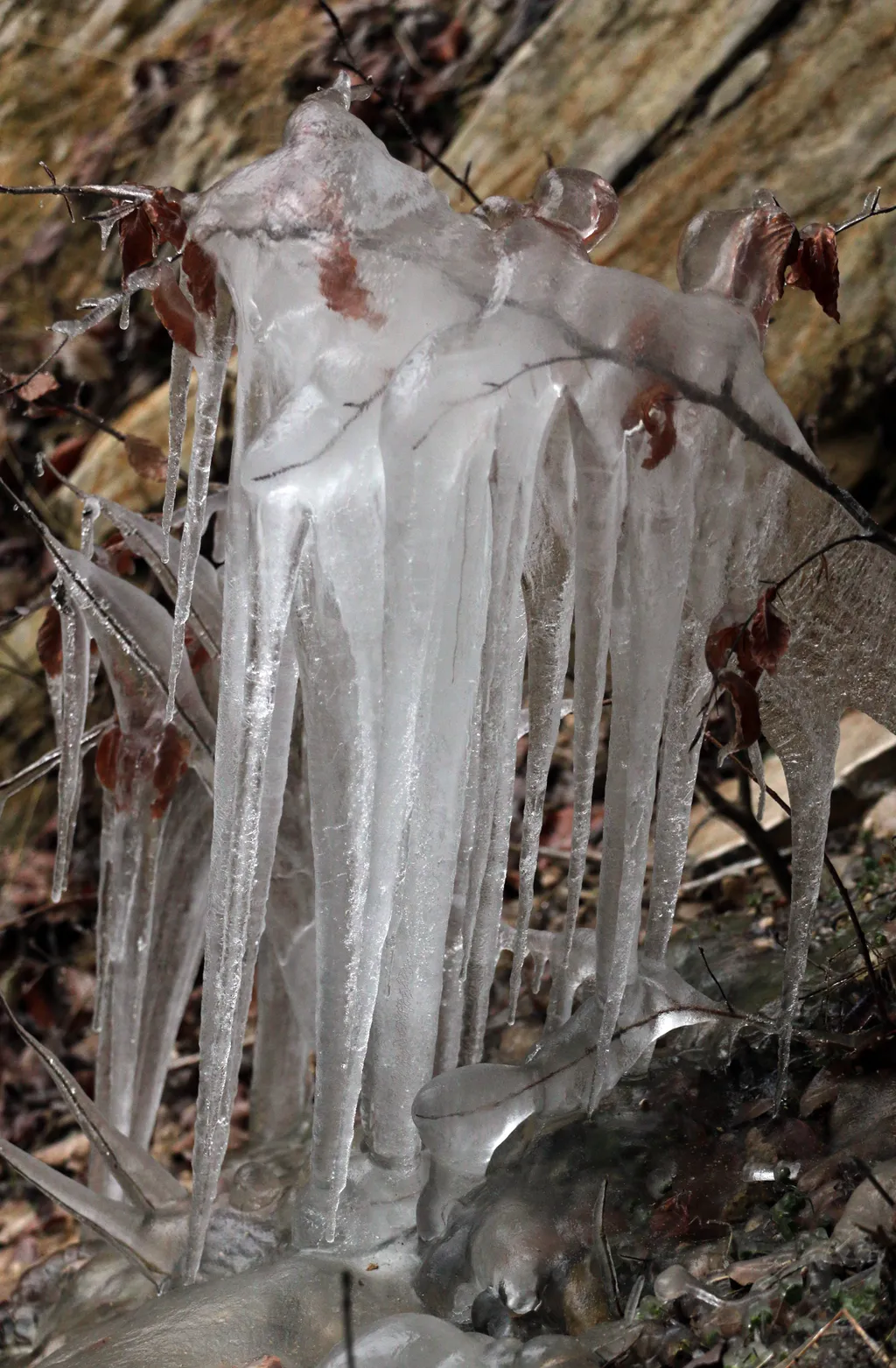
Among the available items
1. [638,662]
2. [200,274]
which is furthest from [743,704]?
[200,274]

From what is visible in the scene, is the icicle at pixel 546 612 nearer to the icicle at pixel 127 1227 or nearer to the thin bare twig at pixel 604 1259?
the thin bare twig at pixel 604 1259

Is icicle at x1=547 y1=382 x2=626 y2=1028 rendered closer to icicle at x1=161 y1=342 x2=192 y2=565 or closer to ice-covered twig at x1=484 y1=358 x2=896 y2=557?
ice-covered twig at x1=484 y1=358 x2=896 y2=557

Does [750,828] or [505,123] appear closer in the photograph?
[750,828]

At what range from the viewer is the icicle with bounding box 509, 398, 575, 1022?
174 centimetres

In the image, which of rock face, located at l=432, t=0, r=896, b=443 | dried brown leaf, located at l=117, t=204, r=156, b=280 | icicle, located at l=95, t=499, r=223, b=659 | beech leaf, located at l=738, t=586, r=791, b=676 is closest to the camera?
beech leaf, located at l=738, t=586, r=791, b=676

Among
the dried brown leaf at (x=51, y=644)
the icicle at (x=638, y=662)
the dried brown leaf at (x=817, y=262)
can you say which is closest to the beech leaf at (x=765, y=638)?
the icicle at (x=638, y=662)

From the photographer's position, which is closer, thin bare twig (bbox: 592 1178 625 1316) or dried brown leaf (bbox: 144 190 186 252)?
thin bare twig (bbox: 592 1178 625 1316)

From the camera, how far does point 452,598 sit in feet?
5.41

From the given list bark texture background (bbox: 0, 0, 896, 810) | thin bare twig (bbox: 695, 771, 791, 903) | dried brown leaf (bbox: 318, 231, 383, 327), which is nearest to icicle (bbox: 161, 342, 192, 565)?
dried brown leaf (bbox: 318, 231, 383, 327)

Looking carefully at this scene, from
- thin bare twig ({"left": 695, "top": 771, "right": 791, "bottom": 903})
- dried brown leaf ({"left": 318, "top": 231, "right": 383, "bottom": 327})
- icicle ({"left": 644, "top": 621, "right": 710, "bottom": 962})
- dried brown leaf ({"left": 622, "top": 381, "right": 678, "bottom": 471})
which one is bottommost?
thin bare twig ({"left": 695, "top": 771, "right": 791, "bottom": 903})

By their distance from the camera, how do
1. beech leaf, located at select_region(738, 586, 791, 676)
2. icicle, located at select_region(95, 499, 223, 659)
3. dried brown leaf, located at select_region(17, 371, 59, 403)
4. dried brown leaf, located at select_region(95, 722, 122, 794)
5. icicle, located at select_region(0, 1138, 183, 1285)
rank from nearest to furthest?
1. beech leaf, located at select_region(738, 586, 791, 676)
2. icicle, located at select_region(0, 1138, 183, 1285)
3. icicle, located at select_region(95, 499, 223, 659)
4. dried brown leaf, located at select_region(95, 722, 122, 794)
5. dried brown leaf, located at select_region(17, 371, 59, 403)

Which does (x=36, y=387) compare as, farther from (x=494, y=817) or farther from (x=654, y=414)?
(x=654, y=414)

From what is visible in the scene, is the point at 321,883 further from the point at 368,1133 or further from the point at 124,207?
the point at 124,207

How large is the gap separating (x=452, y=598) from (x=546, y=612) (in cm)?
27
